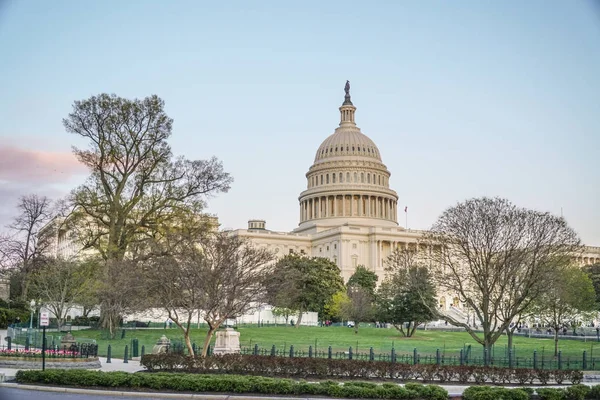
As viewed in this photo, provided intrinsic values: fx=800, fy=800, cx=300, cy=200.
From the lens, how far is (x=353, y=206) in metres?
166

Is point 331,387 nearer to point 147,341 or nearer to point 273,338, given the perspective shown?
point 147,341

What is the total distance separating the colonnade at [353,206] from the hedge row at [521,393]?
451 feet

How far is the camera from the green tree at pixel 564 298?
56.7 metres

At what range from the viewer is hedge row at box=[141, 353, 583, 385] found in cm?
3291

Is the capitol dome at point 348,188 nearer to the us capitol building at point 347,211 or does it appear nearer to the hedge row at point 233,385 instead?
the us capitol building at point 347,211

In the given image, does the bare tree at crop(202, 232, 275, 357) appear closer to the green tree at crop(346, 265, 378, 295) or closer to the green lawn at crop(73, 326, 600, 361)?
the green lawn at crop(73, 326, 600, 361)

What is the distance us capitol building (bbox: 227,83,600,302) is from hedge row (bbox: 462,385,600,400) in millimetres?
120700

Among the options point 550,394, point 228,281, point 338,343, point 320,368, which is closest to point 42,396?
point 320,368

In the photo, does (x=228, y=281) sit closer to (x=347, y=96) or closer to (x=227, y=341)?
(x=227, y=341)

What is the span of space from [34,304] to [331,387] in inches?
1762

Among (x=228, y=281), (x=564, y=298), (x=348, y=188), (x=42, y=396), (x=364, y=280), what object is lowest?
(x=42, y=396)

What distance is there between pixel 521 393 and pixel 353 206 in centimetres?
13941

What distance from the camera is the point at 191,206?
65750 millimetres

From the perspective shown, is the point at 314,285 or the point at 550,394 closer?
the point at 550,394
